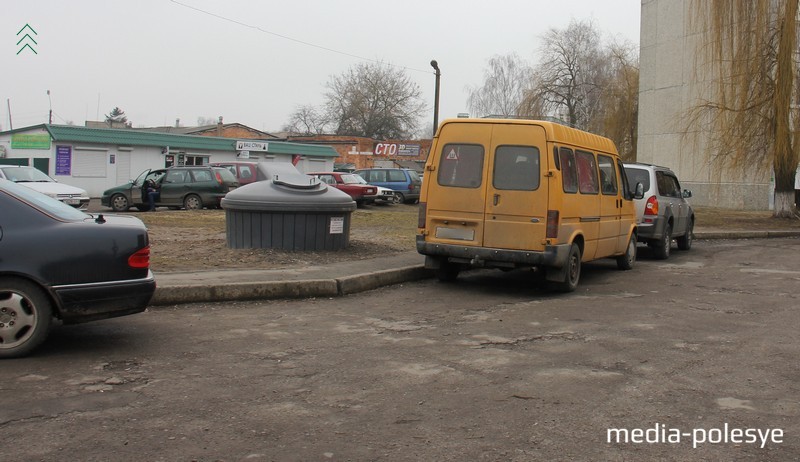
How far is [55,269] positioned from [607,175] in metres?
8.20

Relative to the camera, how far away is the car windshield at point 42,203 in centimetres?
584

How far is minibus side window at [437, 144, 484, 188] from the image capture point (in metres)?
9.51

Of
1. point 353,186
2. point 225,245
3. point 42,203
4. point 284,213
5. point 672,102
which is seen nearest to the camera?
point 42,203

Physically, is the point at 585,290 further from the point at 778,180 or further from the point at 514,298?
the point at 778,180

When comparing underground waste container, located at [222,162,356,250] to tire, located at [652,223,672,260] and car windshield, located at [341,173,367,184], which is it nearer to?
tire, located at [652,223,672,260]

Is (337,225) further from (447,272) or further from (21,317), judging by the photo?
(21,317)

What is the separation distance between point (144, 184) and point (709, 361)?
69.3ft

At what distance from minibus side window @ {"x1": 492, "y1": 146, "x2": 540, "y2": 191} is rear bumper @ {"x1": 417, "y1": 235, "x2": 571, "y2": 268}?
2.72 feet

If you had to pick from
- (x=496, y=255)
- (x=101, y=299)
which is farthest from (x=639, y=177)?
(x=101, y=299)

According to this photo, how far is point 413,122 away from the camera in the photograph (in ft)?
238

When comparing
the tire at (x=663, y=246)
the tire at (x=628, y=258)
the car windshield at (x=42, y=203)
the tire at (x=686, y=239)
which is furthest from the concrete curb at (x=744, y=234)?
the car windshield at (x=42, y=203)

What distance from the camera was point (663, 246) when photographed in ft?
46.6

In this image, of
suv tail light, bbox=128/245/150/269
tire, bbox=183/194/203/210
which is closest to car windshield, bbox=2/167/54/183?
tire, bbox=183/194/203/210

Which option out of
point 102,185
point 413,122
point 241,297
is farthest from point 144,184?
point 413,122
